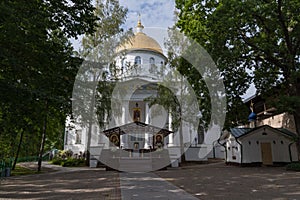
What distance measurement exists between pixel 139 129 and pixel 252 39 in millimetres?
11048

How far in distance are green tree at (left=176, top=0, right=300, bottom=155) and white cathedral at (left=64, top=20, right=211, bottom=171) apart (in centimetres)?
721

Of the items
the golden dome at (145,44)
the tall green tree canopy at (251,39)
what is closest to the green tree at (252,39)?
the tall green tree canopy at (251,39)

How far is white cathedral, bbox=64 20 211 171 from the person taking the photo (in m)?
19.3

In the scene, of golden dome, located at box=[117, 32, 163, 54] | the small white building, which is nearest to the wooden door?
the small white building

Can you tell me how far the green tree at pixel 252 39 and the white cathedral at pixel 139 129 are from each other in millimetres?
7205

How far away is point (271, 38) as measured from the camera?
55.1ft

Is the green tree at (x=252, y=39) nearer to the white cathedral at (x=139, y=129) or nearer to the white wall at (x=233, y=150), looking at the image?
the white wall at (x=233, y=150)

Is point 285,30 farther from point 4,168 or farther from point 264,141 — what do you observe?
point 4,168

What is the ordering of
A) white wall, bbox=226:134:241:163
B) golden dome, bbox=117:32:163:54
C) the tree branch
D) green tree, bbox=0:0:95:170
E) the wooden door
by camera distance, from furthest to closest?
1. golden dome, bbox=117:32:163:54
2. white wall, bbox=226:134:241:163
3. the wooden door
4. the tree branch
5. green tree, bbox=0:0:95:170

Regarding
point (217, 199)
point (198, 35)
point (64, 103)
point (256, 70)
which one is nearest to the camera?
point (217, 199)

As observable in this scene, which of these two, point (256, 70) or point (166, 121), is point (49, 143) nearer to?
point (166, 121)

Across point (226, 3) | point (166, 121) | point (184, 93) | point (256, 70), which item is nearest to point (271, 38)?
point (256, 70)

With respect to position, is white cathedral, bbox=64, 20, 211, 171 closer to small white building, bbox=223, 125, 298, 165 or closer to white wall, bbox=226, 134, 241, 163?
white wall, bbox=226, 134, 241, 163

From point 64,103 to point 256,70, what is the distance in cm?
1301
